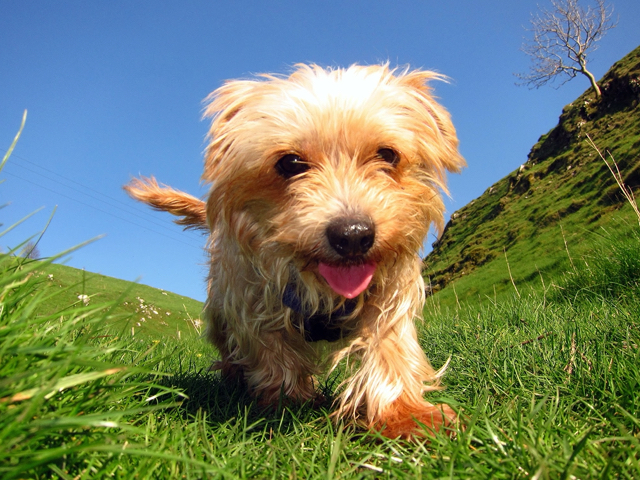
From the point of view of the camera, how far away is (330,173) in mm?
2666

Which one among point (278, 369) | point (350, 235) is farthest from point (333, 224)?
point (278, 369)

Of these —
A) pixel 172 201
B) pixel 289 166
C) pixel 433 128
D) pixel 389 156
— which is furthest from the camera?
pixel 172 201

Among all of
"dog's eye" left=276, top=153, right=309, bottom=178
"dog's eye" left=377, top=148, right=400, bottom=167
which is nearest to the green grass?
"dog's eye" left=276, top=153, right=309, bottom=178

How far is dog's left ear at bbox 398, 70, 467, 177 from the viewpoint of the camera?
3.05 meters

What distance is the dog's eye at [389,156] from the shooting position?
112 inches

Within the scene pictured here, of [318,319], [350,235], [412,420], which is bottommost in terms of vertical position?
[412,420]

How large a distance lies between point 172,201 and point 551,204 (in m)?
33.1

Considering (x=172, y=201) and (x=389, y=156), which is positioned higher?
(x=172, y=201)

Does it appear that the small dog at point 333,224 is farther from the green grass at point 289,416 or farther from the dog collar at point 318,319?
the green grass at point 289,416

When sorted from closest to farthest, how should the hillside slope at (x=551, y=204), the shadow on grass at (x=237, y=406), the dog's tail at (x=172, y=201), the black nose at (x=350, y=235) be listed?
the black nose at (x=350, y=235)
the shadow on grass at (x=237, y=406)
the dog's tail at (x=172, y=201)
the hillside slope at (x=551, y=204)

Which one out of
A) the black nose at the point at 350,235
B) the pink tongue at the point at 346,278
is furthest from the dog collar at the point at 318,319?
the black nose at the point at 350,235

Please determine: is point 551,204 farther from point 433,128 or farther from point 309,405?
point 309,405

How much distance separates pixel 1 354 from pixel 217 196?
1640mm

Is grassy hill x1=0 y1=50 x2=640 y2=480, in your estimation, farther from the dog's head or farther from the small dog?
the dog's head
